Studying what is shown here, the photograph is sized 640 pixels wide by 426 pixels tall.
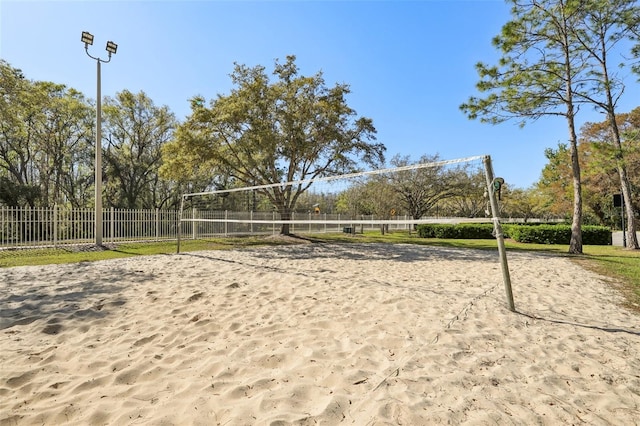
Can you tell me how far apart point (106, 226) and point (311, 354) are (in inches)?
536

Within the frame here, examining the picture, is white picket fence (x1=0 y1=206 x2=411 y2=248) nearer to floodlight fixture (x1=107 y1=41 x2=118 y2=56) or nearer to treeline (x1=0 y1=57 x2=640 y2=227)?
treeline (x1=0 y1=57 x2=640 y2=227)

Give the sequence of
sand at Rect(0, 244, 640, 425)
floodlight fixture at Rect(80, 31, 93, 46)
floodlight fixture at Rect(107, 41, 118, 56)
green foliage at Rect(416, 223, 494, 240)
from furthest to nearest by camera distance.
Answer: green foliage at Rect(416, 223, 494, 240), floodlight fixture at Rect(107, 41, 118, 56), floodlight fixture at Rect(80, 31, 93, 46), sand at Rect(0, 244, 640, 425)

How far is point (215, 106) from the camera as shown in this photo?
14.1 m

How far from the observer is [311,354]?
8.97 feet

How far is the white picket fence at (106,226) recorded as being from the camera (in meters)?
11.1

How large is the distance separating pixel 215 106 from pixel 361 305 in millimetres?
12586

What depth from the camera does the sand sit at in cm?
196

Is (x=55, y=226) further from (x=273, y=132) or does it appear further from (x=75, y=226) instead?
(x=273, y=132)

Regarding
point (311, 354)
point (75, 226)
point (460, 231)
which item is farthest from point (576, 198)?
point (75, 226)

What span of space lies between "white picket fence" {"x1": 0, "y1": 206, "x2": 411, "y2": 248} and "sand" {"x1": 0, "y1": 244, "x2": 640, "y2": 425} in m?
4.46

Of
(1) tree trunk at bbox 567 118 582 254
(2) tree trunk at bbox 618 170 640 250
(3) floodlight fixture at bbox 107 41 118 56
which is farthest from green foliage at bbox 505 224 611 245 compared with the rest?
(3) floodlight fixture at bbox 107 41 118 56

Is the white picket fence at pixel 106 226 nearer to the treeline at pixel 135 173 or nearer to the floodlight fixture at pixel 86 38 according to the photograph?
the treeline at pixel 135 173

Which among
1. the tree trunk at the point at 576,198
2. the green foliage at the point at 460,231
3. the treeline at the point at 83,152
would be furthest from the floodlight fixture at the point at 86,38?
the green foliage at the point at 460,231

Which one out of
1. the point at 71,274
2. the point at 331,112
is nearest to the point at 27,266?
the point at 71,274
